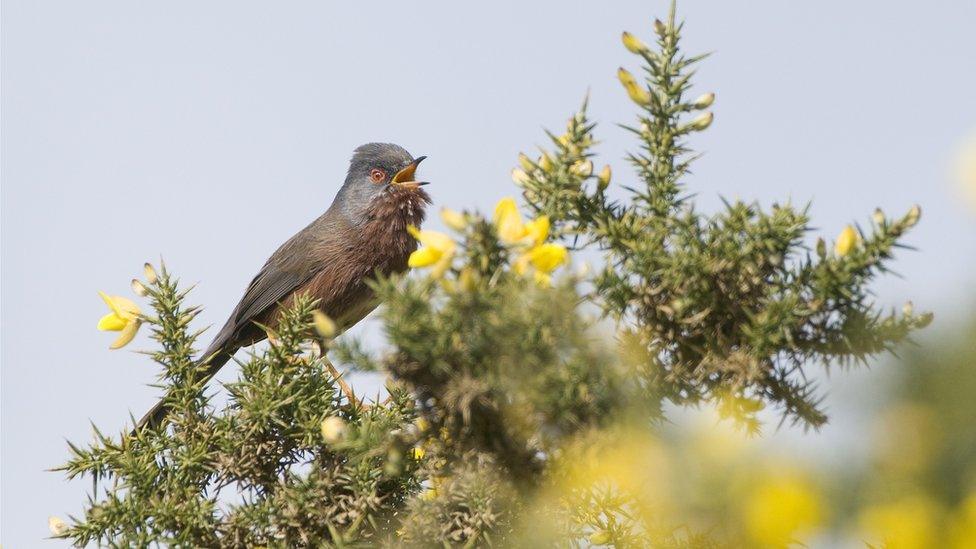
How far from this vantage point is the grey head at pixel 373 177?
6555 mm

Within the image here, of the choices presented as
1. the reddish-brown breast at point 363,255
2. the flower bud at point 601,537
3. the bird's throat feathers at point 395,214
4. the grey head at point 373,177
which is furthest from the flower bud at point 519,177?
the grey head at point 373,177

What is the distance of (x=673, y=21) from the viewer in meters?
2.86

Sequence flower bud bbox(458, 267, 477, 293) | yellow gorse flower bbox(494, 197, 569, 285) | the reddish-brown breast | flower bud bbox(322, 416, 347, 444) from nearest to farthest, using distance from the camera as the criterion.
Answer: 1. flower bud bbox(458, 267, 477, 293)
2. yellow gorse flower bbox(494, 197, 569, 285)
3. flower bud bbox(322, 416, 347, 444)
4. the reddish-brown breast

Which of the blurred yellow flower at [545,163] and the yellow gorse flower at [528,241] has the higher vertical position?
the blurred yellow flower at [545,163]

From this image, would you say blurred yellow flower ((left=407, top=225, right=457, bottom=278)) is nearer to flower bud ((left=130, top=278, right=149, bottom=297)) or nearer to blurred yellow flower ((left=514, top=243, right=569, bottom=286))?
blurred yellow flower ((left=514, top=243, right=569, bottom=286))

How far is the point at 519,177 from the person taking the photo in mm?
2820

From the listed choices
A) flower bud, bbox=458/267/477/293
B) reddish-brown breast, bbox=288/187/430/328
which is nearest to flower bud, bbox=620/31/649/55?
flower bud, bbox=458/267/477/293

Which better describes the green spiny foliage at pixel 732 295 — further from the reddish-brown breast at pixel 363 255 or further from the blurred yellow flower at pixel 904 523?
the reddish-brown breast at pixel 363 255

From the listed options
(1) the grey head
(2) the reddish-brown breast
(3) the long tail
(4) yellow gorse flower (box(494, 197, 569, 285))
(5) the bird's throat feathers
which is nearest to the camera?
(4) yellow gorse flower (box(494, 197, 569, 285))

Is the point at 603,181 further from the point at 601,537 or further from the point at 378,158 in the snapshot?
the point at 378,158

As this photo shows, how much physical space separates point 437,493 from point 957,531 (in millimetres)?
1336

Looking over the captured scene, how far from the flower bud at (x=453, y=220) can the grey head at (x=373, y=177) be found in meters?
4.21

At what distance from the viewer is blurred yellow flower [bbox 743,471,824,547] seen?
1817 millimetres

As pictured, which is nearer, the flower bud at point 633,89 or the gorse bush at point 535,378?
the gorse bush at point 535,378
